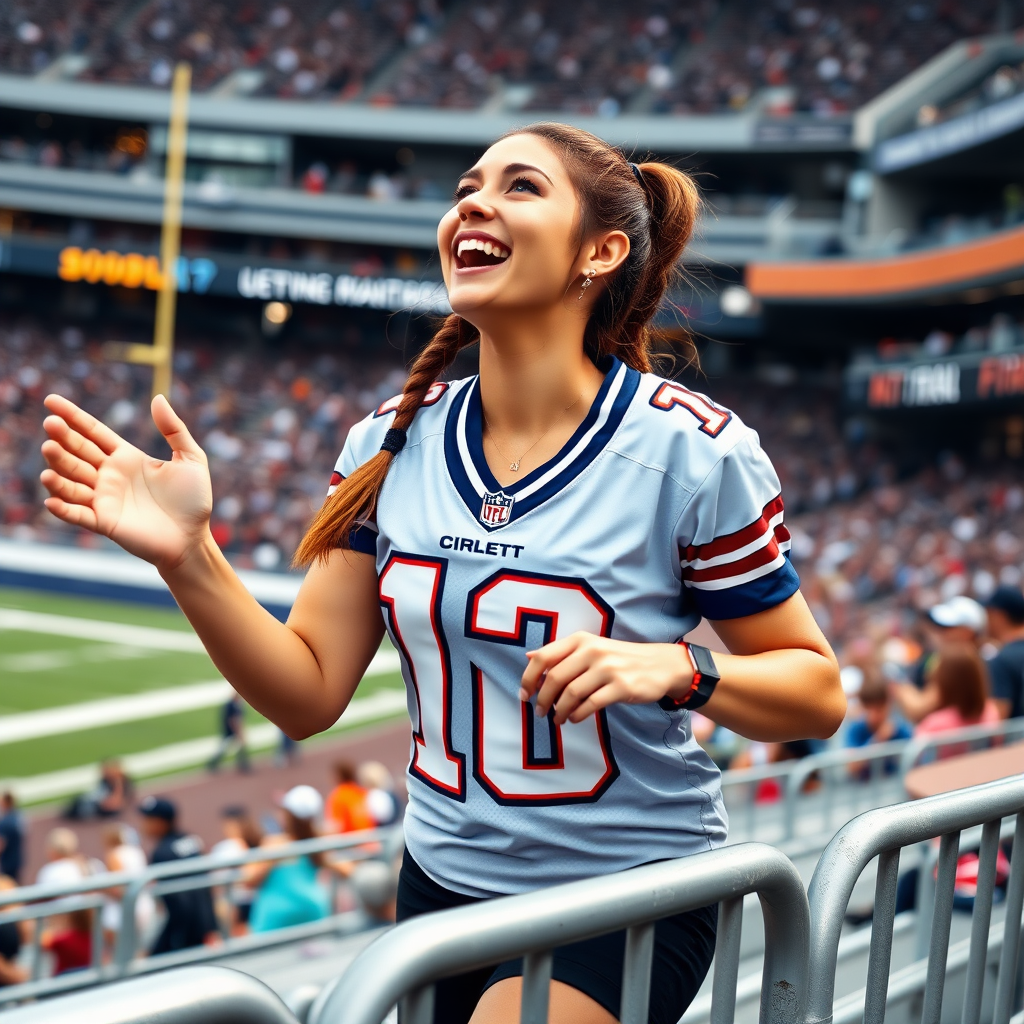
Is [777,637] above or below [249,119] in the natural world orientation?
below

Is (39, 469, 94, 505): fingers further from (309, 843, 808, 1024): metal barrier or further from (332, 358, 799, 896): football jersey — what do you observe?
(309, 843, 808, 1024): metal barrier

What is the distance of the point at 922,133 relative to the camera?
84.2 ft

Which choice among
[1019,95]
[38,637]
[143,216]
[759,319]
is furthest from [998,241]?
[143,216]

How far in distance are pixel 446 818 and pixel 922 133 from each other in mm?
26611

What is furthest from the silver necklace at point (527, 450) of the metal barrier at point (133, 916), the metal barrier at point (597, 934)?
the metal barrier at point (133, 916)

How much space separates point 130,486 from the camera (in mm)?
1783

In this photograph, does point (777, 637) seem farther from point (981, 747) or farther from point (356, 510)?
point (981, 747)

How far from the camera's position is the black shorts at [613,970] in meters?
1.58

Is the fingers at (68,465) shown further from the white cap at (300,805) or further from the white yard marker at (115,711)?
the white yard marker at (115,711)

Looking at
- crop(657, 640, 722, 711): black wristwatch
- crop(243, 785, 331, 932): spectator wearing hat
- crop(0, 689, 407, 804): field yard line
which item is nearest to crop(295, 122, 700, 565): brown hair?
crop(657, 640, 722, 711): black wristwatch

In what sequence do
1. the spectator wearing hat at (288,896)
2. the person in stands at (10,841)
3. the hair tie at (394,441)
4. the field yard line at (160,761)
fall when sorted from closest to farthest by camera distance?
1. the hair tie at (394,441)
2. the spectator wearing hat at (288,896)
3. the person in stands at (10,841)
4. the field yard line at (160,761)

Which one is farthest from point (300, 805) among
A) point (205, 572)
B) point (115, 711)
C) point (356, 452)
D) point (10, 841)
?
point (115, 711)

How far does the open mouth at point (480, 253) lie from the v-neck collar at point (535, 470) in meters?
0.23

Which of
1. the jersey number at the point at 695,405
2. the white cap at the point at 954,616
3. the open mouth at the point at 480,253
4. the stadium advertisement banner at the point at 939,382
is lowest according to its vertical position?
the white cap at the point at 954,616
